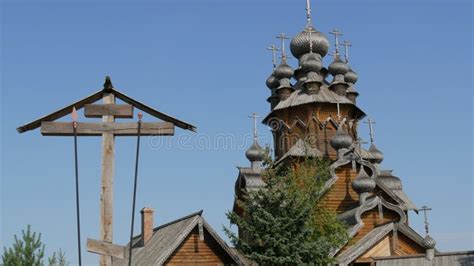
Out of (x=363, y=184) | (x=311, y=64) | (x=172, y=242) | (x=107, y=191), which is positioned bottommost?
(x=172, y=242)

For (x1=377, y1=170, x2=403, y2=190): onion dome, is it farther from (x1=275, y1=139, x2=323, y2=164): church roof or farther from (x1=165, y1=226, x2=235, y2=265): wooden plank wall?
(x1=165, y1=226, x2=235, y2=265): wooden plank wall

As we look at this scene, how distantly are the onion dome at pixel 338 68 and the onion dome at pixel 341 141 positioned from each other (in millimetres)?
6848

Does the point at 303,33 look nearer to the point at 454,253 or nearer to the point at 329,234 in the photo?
the point at 329,234

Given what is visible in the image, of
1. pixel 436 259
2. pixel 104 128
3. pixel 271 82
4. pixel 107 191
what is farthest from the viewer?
pixel 271 82

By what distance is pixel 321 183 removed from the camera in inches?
936

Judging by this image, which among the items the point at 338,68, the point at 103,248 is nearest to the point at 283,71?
the point at 338,68

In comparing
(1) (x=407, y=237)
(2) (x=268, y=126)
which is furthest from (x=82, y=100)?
(2) (x=268, y=126)

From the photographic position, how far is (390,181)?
3428 centimetres

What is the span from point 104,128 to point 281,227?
12.5 metres

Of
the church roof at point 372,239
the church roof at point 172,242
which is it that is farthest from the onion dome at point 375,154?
the church roof at point 172,242

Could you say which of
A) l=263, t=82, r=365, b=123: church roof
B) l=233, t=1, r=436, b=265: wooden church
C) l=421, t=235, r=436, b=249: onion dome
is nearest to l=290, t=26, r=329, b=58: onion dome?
l=233, t=1, r=436, b=265: wooden church

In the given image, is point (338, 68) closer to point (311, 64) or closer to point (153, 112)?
point (311, 64)

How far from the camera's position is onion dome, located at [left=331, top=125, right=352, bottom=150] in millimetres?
30359

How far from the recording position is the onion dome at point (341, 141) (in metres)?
30.4
